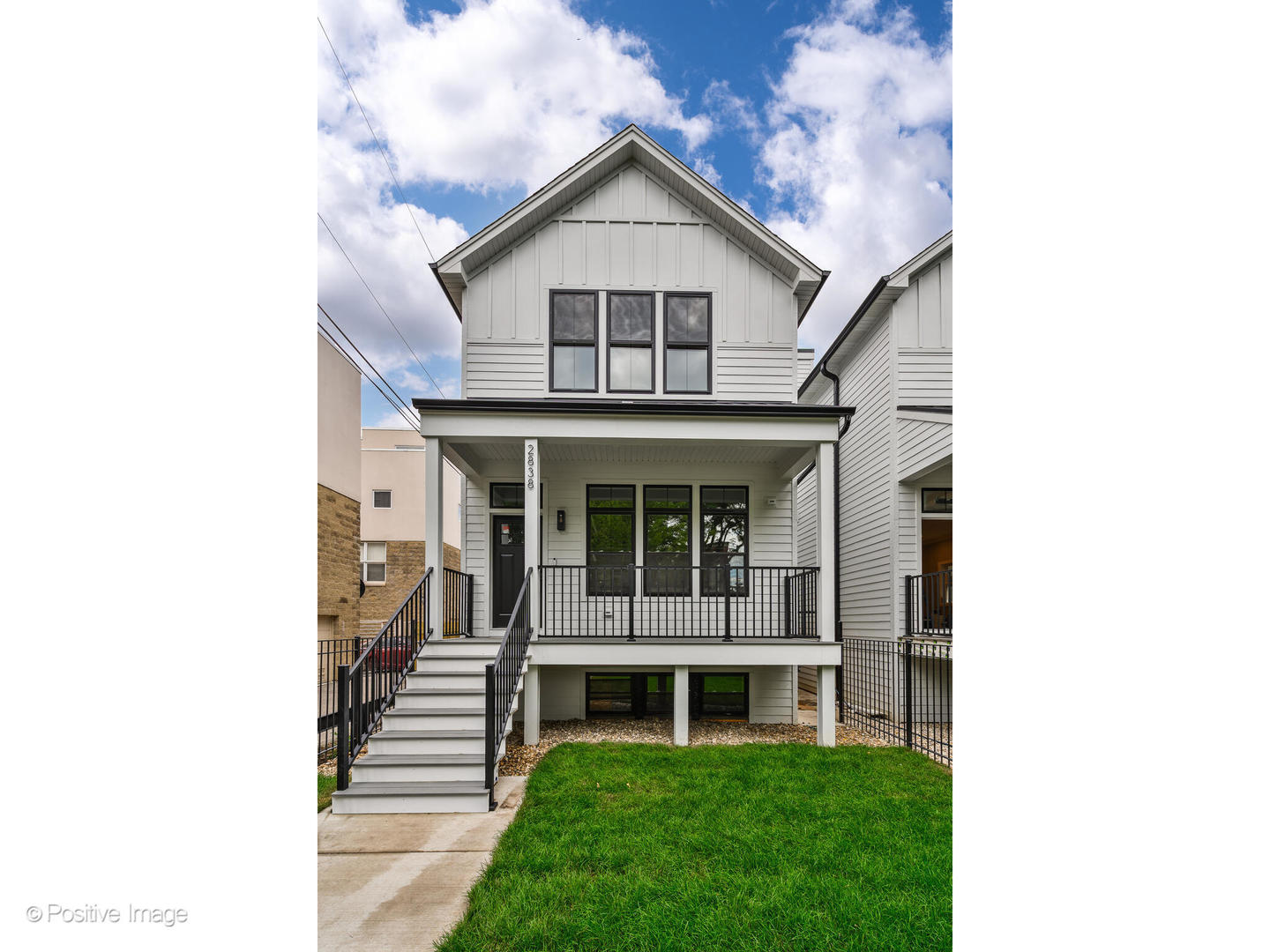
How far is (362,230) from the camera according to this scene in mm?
13883

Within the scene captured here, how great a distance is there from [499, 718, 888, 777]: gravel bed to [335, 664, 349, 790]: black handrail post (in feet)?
6.58

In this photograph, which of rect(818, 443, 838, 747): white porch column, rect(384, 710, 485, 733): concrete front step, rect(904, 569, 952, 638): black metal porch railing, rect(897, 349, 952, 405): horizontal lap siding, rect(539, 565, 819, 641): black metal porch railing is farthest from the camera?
rect(897, 349, 952, 405): horizontal lap siding

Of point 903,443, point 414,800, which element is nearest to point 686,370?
point 903,443

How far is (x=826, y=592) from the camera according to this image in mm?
8523

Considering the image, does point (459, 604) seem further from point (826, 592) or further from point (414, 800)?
point (826, 592)

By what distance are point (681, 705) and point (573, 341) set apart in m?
5.31

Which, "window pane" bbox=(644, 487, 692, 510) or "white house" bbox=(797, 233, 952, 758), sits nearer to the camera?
"white house" bbox=(797, 233, 952, 758)

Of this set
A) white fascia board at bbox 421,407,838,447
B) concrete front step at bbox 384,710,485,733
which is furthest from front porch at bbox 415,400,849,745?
concrete front step at bbox 384,710,485,733

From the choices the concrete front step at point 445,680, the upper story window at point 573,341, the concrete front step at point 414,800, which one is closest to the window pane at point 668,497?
the upper story window at point 573,341

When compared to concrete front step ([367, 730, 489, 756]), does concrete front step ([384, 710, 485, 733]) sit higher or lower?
higher

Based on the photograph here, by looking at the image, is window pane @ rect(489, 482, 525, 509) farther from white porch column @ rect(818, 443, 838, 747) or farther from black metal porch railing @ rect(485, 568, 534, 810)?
white porch column @ rect(818, 443, 838, 747)

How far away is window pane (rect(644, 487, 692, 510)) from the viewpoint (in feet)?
33.6
